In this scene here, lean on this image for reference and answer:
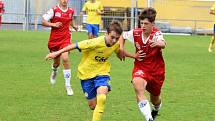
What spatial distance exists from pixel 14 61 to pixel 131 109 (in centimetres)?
803

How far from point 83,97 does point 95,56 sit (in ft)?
9.59

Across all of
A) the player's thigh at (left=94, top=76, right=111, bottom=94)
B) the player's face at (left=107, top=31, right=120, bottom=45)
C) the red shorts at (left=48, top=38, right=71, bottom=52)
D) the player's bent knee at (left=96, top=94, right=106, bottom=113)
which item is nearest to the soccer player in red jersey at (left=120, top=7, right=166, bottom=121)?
the player's face at (left=107, top=31, right=120, bottom=45)

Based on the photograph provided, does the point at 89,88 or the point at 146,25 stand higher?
the point at 146,25

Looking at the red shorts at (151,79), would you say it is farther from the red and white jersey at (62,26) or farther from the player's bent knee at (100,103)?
the red and white jersey at (62,26)

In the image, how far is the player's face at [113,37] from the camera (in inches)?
321

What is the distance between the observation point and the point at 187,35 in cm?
3734

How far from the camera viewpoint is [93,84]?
867 centimetres

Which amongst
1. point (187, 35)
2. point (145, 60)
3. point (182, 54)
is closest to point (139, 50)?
point (145, 60)

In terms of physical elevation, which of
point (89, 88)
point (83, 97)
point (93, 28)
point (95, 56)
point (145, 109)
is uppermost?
point (95, 56)

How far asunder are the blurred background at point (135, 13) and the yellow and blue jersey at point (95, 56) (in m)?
29.1

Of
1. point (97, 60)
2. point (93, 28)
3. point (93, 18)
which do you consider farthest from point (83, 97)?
point (93, 18)

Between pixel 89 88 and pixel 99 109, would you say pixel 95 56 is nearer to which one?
pixel 89 88

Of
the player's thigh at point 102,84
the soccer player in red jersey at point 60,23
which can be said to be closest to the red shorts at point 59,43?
the soccer player in red jersey at point 60,23

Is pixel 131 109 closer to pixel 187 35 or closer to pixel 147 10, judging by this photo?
pixel 147 10
